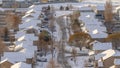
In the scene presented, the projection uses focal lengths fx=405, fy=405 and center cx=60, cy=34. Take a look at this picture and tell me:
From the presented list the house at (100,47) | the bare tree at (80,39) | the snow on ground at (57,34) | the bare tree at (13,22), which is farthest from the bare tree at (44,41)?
the bare tree at (13,22)

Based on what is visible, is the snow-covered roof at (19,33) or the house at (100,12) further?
the house at (100,12)

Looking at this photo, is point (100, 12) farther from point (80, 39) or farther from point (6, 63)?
point (6, 63)

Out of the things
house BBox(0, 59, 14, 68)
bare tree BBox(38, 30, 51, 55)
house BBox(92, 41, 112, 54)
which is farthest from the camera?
bare tree BBox(38, 30, 51, 55)

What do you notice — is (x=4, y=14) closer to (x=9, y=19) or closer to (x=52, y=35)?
(x=9, y=19)

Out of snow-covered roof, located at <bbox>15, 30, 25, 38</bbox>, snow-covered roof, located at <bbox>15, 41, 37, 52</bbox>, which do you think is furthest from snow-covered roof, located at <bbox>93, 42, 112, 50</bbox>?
snow-covered roof, located at <bbox>15, 30, 25, 38</bbox>

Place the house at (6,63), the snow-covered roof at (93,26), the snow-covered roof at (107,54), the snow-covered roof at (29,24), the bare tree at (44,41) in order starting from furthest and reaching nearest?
1. the snow-covered roof at (29,24)
2. the snow-covered roof at (93,26)
3. the bare tree at (44,41)
4. the snow-covered roof at (107,54)
5. the house at (6,63)

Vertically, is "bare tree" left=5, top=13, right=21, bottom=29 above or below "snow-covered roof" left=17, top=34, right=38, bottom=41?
above

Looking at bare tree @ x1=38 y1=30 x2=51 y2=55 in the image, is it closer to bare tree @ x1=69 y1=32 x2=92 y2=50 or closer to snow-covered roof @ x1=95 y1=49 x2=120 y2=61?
bare tree @ x1=69 y1=32 x2=92 y2=50

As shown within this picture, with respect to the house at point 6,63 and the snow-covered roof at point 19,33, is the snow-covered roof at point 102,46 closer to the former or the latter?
the house at point 6,63

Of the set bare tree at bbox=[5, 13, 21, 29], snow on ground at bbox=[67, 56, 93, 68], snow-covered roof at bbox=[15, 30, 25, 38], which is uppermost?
bare tree at bbox=[5, 13, 21, 29]

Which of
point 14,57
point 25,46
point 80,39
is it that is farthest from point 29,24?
point 14,57

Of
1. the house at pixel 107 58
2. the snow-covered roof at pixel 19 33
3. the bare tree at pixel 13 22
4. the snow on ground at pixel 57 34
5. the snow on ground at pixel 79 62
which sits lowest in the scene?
the snow on ground at pixel 79 62

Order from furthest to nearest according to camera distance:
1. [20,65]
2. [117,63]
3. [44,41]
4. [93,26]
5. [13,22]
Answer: [13,22], [93,26], [44,41], [117,63], [20,65]
